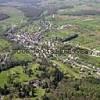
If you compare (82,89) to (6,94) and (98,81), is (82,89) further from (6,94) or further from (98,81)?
(6,94)

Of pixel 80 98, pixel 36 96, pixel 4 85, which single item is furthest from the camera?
pixel 4 85

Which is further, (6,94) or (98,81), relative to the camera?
(98,81)

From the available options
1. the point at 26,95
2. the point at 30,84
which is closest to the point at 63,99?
the point at 26,95

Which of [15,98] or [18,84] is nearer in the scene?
[15,98]

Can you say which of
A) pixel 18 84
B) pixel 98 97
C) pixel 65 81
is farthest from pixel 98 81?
pixel 18 84

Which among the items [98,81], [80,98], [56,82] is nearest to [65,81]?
[56,82]

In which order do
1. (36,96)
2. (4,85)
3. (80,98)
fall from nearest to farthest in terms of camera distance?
(80,98) → (36,96) → (4,85)

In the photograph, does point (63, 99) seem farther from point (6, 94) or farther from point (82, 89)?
point (6, 94)

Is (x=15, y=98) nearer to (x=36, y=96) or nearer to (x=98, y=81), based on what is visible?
Result: (x=36, y=96)
